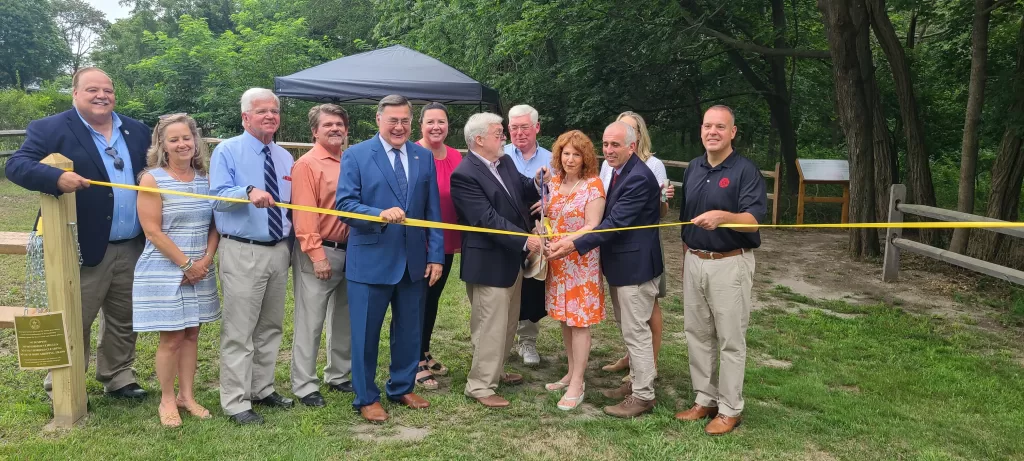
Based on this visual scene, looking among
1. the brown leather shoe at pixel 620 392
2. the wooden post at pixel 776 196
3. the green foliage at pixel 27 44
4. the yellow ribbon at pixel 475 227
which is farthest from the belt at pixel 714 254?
the green foliage at pixel 27 44

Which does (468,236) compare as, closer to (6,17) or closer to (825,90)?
(825,90)

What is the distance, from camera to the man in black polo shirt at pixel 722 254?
151 inches

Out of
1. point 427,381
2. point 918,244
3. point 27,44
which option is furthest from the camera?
point 27,44

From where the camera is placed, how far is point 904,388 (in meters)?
4.80

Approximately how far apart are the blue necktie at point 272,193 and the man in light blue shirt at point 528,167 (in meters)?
1.43

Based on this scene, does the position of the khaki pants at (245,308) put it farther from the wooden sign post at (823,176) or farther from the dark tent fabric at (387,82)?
the wooden sign post at (823,176)

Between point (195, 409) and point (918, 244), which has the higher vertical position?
point (918, 244)

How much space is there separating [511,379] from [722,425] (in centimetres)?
139

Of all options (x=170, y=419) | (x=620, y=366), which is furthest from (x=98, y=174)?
(x=620, y=366)

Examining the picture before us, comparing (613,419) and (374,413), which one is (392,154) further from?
(613,419)

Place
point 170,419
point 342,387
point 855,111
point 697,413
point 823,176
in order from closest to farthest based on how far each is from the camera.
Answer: point 170,419 → point 697,413 → point 342,387 → point 855,111 → point 823,176

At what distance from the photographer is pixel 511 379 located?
4.77 metres

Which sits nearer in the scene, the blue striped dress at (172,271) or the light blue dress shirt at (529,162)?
the blue striped dress at (172,271)

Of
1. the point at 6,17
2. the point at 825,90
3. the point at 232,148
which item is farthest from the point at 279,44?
the point at 6,17
